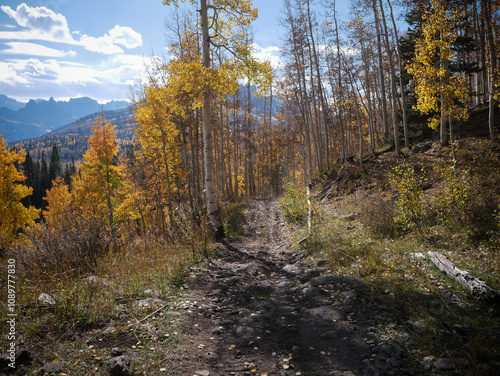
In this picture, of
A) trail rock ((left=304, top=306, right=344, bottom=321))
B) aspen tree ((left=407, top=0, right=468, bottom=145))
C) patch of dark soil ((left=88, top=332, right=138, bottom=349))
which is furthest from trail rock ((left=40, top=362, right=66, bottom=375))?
aspen tree ((left=407, top=0, right=468, bottom=145))

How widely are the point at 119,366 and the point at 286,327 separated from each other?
2.37 metres

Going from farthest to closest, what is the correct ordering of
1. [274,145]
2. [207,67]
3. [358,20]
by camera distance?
[274,145] < [358,20] < [207,67]

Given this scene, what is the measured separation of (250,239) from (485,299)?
8453 millimetres

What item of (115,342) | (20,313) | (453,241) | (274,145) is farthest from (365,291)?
(274,145)

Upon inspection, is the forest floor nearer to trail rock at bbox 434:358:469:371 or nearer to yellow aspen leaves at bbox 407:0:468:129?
trail rock at bbox 434:358:469:371

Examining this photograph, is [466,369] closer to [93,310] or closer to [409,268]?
[409,268]

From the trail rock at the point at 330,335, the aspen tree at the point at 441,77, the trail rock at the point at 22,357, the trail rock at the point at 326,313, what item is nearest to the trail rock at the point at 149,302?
the trail rock at the point at 22,357

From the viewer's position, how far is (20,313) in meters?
3.55

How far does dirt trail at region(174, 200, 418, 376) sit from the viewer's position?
319 cm

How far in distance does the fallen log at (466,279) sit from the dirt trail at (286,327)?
1.47 m

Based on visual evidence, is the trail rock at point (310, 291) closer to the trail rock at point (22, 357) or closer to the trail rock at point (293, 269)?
the trail rock at point (293, 269)

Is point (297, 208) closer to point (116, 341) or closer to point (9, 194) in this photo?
point (116, 341)

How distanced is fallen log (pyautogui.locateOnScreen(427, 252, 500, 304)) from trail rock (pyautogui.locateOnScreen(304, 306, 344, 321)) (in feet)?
7.05

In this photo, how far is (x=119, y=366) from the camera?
284 cm
